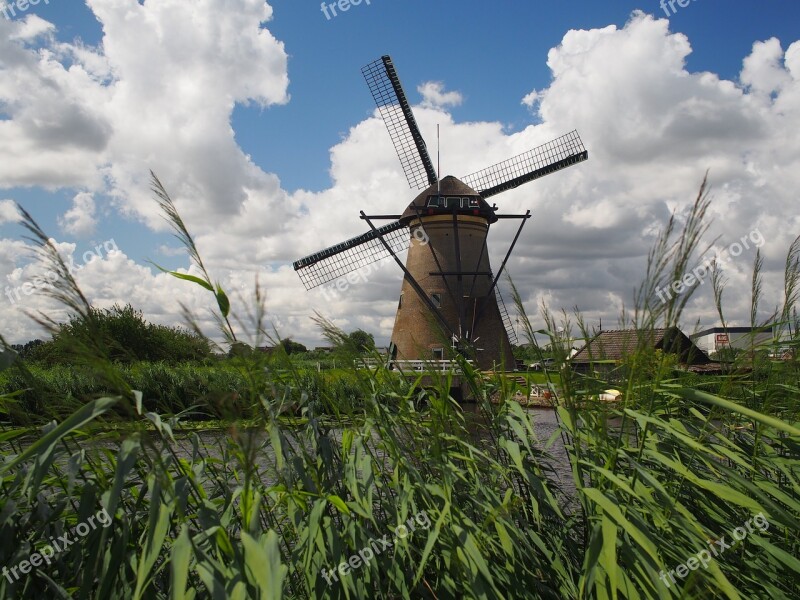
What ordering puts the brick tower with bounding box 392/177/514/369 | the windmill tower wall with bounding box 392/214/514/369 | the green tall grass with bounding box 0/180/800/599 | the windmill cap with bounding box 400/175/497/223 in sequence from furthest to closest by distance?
the windmill cap with bounding box 400/175/497/223, the windmill tower wall with bounding box 392/214/514/369, the brick tower with bounding box 392/177/514/369, the green tall grass with bounding box 0/180/800/599

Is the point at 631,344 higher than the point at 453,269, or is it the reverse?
the point at 453,269

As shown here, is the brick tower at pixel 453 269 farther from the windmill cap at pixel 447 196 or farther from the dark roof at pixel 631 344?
the dark roof at pixel 631 344

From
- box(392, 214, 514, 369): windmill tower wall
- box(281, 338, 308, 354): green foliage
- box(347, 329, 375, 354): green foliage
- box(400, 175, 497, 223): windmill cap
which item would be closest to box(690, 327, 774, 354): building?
box(347, 329, 375, 354): green foliage

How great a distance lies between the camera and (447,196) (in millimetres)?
20062

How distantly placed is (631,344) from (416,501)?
89 centimetres

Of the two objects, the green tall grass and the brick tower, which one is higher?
the brick tower

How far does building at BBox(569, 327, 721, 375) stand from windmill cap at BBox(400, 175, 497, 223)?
17.5 metres

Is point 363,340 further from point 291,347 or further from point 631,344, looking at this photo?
point 631,344

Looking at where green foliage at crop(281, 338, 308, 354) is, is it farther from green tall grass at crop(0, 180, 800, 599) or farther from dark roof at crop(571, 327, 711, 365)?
dark roof at crop(571, 327, 711, 365)

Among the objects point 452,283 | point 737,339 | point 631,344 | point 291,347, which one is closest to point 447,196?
point 452,283

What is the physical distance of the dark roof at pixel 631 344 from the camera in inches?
58.9

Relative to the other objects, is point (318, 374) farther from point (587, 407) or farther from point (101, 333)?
point (101, 333)

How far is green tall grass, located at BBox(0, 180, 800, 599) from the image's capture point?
132 centimetres

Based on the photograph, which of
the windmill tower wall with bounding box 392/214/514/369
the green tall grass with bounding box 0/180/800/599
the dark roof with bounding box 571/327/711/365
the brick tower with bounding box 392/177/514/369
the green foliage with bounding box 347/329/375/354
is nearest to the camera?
the green tall grass with bounding box 0/180/800/599
